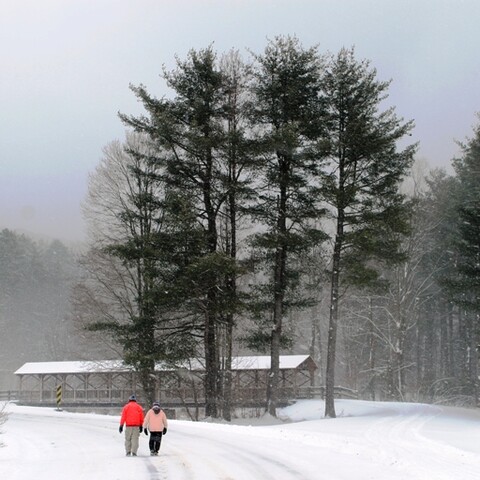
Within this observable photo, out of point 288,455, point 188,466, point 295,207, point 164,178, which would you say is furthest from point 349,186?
point 188,466

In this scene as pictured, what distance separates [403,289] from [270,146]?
53.6ft

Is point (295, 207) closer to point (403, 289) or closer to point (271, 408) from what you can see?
point (271, 408)

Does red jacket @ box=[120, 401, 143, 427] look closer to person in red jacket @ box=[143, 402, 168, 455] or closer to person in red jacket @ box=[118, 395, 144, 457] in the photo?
person in red jacket @ box=[118, 395, 144, 457]

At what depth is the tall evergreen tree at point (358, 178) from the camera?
90.1ft

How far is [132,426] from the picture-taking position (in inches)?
604

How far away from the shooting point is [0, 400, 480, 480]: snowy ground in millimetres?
11805

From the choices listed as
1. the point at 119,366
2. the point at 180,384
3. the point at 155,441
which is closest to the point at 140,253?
the point at 119,366

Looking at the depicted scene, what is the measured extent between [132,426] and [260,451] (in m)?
3.10

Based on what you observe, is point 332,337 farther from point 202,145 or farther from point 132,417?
point 132,417

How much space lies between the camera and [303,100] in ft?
94.3

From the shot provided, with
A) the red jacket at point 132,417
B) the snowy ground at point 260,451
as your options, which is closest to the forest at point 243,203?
the snowy ground at point 260,451

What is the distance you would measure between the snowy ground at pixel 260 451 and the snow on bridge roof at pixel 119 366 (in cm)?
732

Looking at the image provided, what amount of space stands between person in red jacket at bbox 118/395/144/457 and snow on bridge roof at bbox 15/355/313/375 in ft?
39.8

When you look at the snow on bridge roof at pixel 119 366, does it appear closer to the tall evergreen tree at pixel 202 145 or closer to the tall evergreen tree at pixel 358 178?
the tall evergreen tree at pixel 202 145
